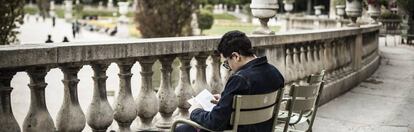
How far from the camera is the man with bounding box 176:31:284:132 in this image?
3.68 meters

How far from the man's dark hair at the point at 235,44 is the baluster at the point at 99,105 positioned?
3.51 ft

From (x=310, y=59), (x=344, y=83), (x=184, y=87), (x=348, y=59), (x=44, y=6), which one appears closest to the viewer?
(x=184, y=87)

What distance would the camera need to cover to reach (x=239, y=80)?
366 cm

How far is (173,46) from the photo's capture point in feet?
16.4

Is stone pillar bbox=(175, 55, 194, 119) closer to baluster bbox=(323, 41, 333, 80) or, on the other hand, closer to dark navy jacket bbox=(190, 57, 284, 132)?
dark navy jacket bbox=(190, 57, 284, 132)

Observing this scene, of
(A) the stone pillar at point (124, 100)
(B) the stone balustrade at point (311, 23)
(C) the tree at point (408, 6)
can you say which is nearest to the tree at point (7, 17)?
(A) the stone pillar at point (124, 100)

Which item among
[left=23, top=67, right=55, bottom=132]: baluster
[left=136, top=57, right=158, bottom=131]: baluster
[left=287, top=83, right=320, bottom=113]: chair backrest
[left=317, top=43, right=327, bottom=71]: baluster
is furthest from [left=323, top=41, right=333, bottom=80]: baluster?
[left=23, top=67, right=55, bottom=132]: baluster

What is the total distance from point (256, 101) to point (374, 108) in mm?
5136

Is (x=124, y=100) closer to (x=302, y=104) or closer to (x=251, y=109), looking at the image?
(x=251, y=109)

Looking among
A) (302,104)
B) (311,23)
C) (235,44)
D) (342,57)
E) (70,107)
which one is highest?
(235,44)

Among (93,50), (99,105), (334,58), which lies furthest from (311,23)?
(93,50)

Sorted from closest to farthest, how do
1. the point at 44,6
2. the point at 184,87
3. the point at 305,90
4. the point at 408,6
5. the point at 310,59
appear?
the point at 305,90, the point at 184,87, the point at 310,59, the point at 408,6, the point at 44,6

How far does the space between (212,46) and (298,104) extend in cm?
133

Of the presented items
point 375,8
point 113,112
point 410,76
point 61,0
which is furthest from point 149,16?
point 61,0
